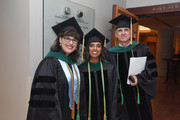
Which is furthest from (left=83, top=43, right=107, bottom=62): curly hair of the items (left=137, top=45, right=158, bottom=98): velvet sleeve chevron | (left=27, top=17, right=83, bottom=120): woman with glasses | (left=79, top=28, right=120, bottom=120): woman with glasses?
(left=137, top=45, right=158, bottom=98): velvet sleeve chevron

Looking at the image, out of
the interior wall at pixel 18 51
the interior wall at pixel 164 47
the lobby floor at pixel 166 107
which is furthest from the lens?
the interior wall at pixel 164 47

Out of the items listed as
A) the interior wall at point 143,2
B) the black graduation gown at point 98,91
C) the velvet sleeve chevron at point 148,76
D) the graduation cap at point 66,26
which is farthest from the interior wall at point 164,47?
the graduation cap at point 66,26

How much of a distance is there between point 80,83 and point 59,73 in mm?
326

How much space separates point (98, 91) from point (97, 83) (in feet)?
0.31

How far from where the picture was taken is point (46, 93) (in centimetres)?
141

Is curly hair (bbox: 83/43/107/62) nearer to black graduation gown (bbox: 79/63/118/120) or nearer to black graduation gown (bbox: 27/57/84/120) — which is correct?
black graduation gown (bbox: 79/63/118/120)

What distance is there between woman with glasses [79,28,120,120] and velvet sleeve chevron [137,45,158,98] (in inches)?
16.2

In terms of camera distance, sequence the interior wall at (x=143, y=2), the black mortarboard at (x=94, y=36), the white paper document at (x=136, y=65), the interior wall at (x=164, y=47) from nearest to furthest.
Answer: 1. the black mortarboard at (x=94, y=36)
2. the white paper document at (x=136, y=65)
3. the interior wall at (x=143, y=2)
4. the interior wall at (x=164, y=47)

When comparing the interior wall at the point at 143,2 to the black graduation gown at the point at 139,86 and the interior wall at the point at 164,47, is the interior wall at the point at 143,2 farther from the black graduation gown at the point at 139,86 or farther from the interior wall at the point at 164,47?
the interior wall at the point at 164,47

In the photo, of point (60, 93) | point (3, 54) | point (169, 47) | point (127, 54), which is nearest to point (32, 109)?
point (60, 93)

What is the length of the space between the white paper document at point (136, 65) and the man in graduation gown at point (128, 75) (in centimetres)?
5

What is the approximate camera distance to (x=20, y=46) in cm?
180

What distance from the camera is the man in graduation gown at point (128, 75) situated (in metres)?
2.10

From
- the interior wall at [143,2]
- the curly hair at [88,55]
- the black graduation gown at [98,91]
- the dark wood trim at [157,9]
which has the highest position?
the interior wall at [143,2]
